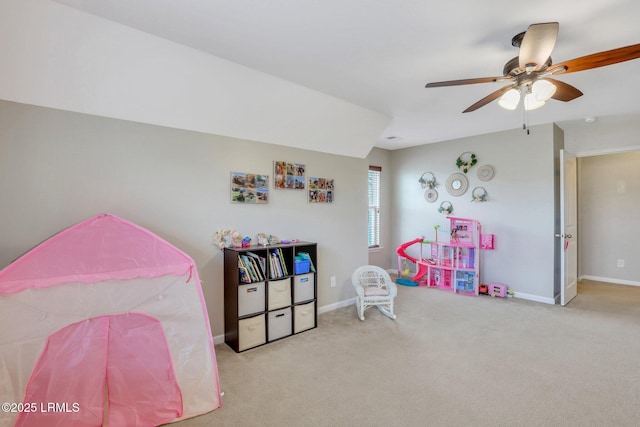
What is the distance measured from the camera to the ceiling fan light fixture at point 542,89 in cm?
197

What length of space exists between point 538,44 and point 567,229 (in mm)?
3557

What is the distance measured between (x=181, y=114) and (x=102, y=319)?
67.3 inches

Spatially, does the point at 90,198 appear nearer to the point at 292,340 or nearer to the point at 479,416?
the point at 292,340

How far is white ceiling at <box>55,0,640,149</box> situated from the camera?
1.79 metres

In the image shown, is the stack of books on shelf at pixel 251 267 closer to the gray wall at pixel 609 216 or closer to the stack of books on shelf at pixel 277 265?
the stack of books on shelf at pixel 277 265

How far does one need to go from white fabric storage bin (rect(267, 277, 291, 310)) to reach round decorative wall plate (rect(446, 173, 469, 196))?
11.4 ft

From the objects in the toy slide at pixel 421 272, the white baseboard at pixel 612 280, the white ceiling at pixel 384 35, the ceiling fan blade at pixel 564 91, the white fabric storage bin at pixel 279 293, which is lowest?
the white baseboard at pixel 612 280

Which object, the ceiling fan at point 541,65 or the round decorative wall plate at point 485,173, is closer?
the ceiling fan at point 541,65

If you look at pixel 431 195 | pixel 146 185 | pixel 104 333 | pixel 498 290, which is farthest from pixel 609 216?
pixel 104 333

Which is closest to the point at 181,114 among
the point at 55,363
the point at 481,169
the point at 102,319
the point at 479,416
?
the point at 102,319

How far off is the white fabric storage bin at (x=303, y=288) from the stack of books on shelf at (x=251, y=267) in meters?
0.42

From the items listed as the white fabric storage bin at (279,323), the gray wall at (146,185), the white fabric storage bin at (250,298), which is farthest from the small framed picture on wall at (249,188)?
the white fabric storage bin at (279,323)

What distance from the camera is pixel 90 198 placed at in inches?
91.9

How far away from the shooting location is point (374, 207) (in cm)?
580
